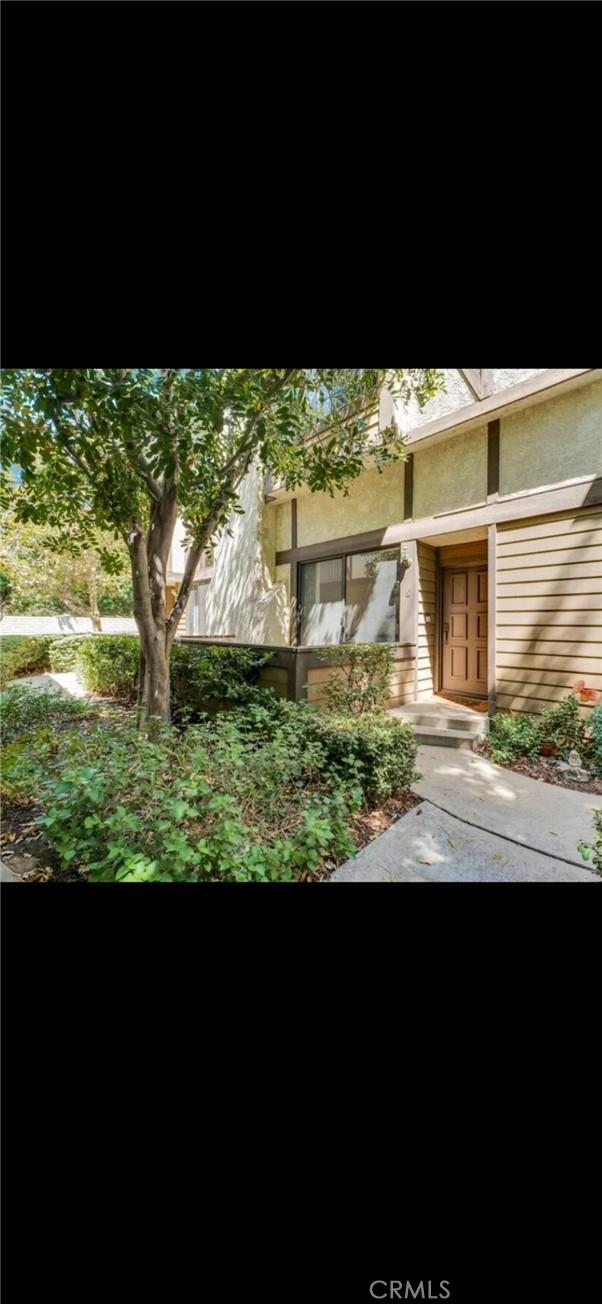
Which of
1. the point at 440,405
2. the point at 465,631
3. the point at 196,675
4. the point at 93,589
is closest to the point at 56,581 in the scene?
the point at 93,589

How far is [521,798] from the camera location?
9.43 feet

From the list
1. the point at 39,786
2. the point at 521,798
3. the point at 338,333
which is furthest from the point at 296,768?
the point at 338,333

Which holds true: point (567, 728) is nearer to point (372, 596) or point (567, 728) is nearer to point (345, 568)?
point (372, 596)

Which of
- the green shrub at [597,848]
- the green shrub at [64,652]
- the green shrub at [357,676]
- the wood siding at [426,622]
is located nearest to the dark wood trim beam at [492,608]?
the wood siding at [426,622]

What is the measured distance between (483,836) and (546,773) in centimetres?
129

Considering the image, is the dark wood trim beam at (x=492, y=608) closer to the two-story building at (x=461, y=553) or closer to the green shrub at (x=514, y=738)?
the two-story building at (x=461, y=553)

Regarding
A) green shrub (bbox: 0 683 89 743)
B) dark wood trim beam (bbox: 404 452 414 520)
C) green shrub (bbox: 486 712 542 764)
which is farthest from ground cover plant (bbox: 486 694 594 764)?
green shrub (bbox: 0 683 89 743)

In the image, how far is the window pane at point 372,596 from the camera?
16.7ft

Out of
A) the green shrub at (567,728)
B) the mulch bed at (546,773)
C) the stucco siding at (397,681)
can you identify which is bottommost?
the mulch bed at (546,773)

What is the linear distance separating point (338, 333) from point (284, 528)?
552cm

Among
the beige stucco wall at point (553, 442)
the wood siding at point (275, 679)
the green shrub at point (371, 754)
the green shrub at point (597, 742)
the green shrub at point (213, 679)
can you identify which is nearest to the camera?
the green shrub at point (371, 754)

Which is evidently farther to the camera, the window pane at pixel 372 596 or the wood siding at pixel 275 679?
the window pane at pixel 372 596
